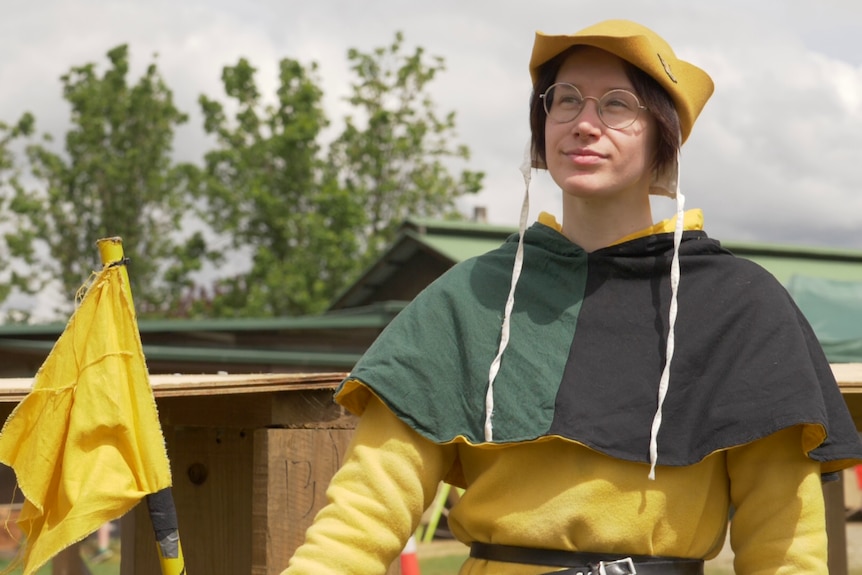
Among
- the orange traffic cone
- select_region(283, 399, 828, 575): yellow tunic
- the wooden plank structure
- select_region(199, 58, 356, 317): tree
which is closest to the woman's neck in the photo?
select_region(283, 399, 828, 575): yellow tunic

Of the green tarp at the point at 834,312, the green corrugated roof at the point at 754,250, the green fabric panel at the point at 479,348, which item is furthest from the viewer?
the green corrugated roof at the point at 754,250

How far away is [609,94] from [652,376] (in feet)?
1.78

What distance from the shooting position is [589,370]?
2455 mm

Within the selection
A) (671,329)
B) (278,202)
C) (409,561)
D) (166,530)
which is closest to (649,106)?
(671,329)

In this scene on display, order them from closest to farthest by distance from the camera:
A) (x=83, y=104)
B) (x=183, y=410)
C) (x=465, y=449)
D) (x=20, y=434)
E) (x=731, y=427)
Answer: (x=731, y=427), (x=465, y=449), (x=20, y=434), (x=183, y=410), (x=83, y=104)

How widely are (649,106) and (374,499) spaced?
0.91m

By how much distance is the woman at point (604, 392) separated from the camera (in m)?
2.34

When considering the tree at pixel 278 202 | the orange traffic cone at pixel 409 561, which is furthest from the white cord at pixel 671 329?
the tree at pixel 278 202

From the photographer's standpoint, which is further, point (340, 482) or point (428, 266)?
point (428, 266)

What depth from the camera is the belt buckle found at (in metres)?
2.32

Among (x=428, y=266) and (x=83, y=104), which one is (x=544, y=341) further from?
(x=83, y=104)

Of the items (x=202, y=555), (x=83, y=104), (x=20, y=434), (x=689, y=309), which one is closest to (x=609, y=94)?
(x=689, y=309)

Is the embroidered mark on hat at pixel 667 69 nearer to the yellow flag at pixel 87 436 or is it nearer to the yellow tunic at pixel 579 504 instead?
the yellow tunic at pixel 579 504

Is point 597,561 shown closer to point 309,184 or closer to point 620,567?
point 620,567
